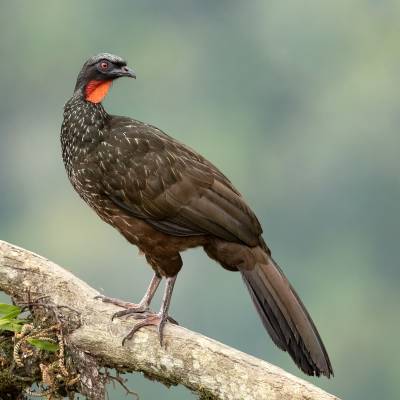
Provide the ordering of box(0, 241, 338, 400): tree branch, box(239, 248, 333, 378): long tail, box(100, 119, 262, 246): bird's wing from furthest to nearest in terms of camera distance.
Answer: box(100, 119, 262, 246): bird's wing → box(239, 248, 333, 378): long tail → box(0, 241, 338, 400): tree branch

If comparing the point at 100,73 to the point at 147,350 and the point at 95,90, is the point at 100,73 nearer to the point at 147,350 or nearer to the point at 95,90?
the point at 95,90

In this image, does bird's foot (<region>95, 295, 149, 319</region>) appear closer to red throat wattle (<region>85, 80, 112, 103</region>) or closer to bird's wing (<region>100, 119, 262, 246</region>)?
bird's wing (<region>100, 119, 262, 246</region>)

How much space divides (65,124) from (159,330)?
1.47m

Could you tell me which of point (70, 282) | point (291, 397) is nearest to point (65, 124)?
point (70, 282)

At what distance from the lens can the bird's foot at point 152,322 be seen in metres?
4.54

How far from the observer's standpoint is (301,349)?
4.69 meters

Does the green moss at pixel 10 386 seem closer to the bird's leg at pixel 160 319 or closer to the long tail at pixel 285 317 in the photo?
the bird's leg at pixel 160 319

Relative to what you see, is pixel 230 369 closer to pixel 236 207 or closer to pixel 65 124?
pixel 236 207

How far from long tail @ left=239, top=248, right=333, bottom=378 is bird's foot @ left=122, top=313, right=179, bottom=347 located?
550mm

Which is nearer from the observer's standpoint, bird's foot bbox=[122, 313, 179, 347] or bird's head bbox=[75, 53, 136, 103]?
bird's foot bbox=[122, 313, 179, 347]

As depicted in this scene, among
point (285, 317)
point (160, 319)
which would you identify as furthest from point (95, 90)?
point (285, 317)

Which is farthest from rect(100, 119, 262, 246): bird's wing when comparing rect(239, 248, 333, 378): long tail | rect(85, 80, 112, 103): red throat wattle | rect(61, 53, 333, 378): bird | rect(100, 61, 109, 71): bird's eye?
rect(100, 61, 109, 71): bird's eye

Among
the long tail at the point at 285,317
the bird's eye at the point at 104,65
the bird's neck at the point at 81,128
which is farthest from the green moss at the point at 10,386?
the bird's eye at the point at 104,65

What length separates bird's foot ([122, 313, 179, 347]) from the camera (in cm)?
454
